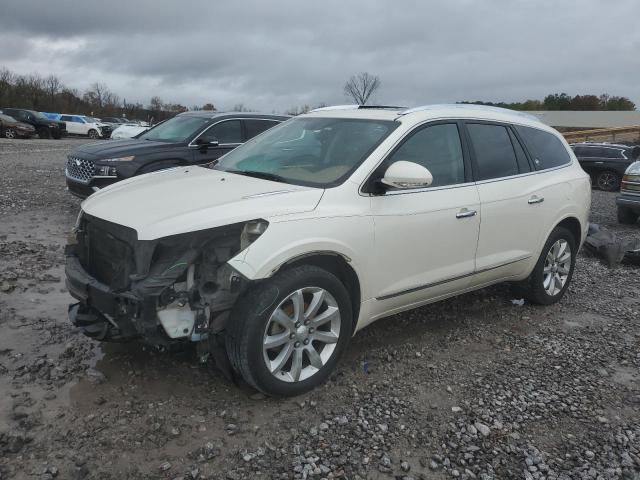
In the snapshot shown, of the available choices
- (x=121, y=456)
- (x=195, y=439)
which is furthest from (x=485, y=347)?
(x=121, y=456)

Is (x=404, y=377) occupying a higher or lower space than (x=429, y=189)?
lower

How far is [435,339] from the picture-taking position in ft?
14.6

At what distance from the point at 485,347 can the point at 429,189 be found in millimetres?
1392

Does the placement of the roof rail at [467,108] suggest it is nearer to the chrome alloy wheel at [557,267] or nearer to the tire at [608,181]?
the chrome alloy wheel at [557,267]

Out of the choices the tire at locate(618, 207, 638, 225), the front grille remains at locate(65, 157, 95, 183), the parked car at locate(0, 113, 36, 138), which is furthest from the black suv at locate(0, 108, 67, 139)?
the tire at locate(618, 207, 638, 225)

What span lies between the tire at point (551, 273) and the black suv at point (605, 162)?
13.4m

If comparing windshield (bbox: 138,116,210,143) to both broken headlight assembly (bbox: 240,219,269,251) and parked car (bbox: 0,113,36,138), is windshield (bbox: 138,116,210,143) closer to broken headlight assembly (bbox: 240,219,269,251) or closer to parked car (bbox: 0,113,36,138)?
broken headlight assembly (bbox: 240,219,269,251)

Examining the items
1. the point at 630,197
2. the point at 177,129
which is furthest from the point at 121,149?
the point at 630,197

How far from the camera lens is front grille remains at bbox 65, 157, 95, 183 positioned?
800 cm

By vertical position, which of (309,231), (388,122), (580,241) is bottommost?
(580,241)

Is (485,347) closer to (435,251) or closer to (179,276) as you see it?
(435,251)

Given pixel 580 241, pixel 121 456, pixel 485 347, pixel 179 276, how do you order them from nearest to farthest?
1. pixel 121 456
2. pixel 179 276
3. pixel 485 347
4. pixel 580 241

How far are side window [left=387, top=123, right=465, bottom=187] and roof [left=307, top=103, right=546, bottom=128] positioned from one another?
0.37ft

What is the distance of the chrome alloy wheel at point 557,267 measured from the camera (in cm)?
527
